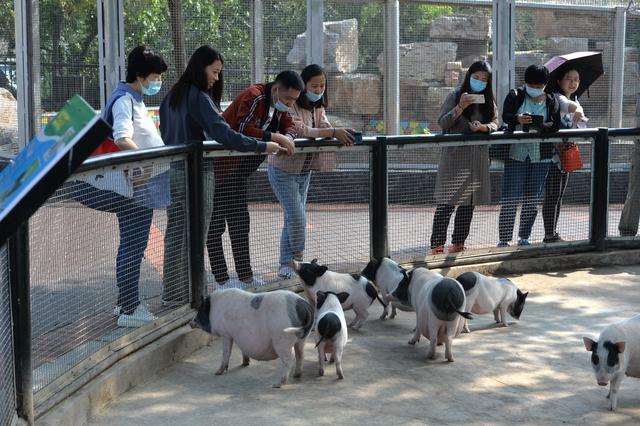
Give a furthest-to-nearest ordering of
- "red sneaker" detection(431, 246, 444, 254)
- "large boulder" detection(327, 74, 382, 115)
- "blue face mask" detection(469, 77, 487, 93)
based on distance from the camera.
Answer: "large boulder" detection(327, 74, 382, 115) < "blue face mask" detection(469, 77, 487, 93) < "red sneaker" detection(431, 246, 444, 254)

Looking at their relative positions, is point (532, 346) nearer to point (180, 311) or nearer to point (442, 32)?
point (180, 311)

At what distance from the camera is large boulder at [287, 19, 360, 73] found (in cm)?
1104

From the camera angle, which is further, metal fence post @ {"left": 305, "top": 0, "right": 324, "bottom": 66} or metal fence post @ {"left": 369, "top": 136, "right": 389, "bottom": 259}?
metal fence post @ {"left": 305, "top": 0, "right": 324, "bottom": 66}

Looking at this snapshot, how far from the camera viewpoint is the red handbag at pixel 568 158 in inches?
317

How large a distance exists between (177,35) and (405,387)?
20.5 ft

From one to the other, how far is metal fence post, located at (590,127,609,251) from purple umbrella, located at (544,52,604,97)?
2.45 ft

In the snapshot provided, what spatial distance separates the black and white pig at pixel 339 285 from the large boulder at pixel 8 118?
5087 mm

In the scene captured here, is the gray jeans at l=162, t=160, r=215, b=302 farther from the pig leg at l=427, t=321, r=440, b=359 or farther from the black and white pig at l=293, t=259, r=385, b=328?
the pig leg at l=427, t=321, r=440, b=359

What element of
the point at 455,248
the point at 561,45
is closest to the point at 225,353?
the point at 455,248

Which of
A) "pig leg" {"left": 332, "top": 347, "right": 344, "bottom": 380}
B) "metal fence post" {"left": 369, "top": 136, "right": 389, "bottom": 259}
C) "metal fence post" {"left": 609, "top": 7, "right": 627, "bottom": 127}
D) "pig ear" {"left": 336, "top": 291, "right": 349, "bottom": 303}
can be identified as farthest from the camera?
"metal fence post" {"left": 609, "top": 7, "right": 627, "bottom": 127}

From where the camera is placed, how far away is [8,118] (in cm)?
1030

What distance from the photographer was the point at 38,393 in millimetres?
4195

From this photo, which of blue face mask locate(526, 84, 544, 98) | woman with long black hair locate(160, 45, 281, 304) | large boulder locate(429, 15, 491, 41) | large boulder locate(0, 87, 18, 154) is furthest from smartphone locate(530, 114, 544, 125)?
large boulder locate(0, 87, 18, 154)

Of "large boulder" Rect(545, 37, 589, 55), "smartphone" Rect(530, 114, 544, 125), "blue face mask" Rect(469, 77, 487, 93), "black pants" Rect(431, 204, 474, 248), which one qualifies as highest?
"large boulder" Rect(545, 37, 589, 55)
